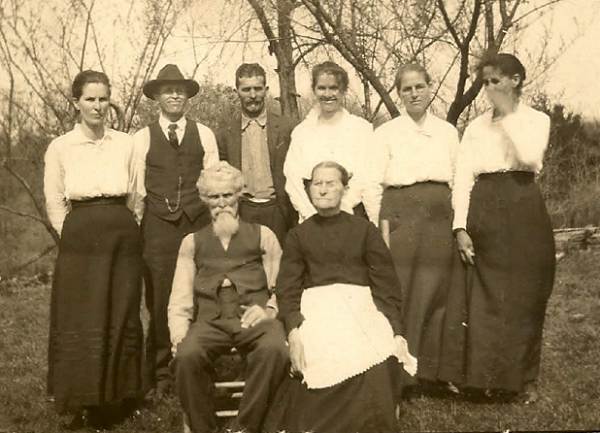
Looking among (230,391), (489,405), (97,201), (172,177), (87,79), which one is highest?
(87,79)

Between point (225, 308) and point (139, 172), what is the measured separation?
3.47 feet

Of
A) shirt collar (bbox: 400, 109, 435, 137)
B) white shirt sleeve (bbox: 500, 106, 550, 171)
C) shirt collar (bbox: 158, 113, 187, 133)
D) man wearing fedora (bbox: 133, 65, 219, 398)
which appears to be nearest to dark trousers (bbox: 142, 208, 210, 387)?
man wearing fedora (bbox: 133, 65, 219, 398)

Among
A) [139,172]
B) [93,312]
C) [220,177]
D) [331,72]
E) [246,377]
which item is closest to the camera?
[246,377]

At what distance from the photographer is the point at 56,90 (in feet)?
23.2

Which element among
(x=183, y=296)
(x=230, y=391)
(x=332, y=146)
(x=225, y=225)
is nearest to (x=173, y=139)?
(x=225, y=225)

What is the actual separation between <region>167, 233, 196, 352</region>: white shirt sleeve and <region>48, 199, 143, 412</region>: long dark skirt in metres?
0.39

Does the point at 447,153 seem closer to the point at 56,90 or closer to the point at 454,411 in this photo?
the point at 454,411

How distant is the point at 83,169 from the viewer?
393 centimetres

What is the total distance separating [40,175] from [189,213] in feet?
14.4

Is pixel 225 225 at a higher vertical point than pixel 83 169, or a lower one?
lower

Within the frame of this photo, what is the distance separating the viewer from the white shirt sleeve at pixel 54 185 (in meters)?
4.01

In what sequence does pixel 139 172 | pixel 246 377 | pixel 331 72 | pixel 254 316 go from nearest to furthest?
pixel 246 377 → pixel 254 316 → pixel 331 72 → pixel 139 172

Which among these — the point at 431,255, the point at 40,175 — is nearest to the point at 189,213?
the point at 431,255

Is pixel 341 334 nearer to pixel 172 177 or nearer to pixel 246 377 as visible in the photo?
pixel 246 377
